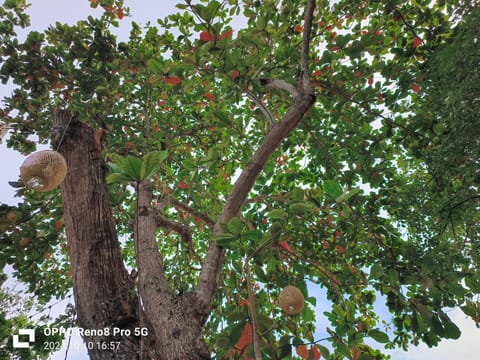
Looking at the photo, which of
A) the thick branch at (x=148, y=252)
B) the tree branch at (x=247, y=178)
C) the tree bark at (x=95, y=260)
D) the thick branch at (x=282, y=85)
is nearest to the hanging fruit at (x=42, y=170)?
the tree bark at (x=95, y=260)

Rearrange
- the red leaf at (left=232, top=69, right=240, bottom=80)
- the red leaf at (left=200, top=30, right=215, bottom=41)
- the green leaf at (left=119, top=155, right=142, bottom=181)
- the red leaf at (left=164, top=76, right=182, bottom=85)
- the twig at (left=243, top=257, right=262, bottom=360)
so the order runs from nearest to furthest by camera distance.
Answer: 1. the green leaf at (left=119, top=155, right=142, bottom=181)
2. the twig at (left=243, top=257, right=262, bottom=360)
3. the red leaf at (left=200, top=30, right=215, bottom=41)
4. the red leaf at (left=232, top=69, right=240, bottom=80)
5. the red leaf at (left=164, top=76, right=182, bottom=85)

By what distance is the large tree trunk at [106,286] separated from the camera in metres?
1.30

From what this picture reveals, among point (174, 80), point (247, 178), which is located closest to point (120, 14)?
point (174, 80)

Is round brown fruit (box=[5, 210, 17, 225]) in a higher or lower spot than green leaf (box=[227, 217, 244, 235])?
higher

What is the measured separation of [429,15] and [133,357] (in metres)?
3.00

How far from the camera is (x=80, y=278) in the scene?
141 centimetres

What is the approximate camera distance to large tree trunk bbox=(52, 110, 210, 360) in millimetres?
1301

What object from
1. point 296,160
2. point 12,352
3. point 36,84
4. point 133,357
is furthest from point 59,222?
point 296,160

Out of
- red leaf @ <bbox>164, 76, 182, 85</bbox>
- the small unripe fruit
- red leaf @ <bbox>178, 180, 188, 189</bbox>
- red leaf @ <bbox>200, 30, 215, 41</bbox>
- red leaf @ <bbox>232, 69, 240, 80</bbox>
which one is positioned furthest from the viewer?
red leaf @ <bbox>178, 180, 188, 189</bbox>

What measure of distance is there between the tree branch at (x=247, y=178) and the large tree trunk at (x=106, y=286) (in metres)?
0.12

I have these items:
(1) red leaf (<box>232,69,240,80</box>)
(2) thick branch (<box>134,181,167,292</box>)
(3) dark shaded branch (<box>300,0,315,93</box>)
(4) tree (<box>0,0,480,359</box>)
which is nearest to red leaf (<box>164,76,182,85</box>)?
(4) tree (<box>0,0,480,359</box>)

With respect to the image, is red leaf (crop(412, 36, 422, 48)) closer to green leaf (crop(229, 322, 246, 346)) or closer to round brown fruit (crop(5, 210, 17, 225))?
green leaf (crop(229, 322, 246, 346))

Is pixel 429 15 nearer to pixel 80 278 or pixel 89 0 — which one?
pixel 80 278

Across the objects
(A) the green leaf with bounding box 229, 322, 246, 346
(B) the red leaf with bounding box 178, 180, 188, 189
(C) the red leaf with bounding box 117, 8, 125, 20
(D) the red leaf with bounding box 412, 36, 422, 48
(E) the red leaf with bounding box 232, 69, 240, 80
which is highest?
(C) the red leaf with bounding box 117, 8, 125, 20
